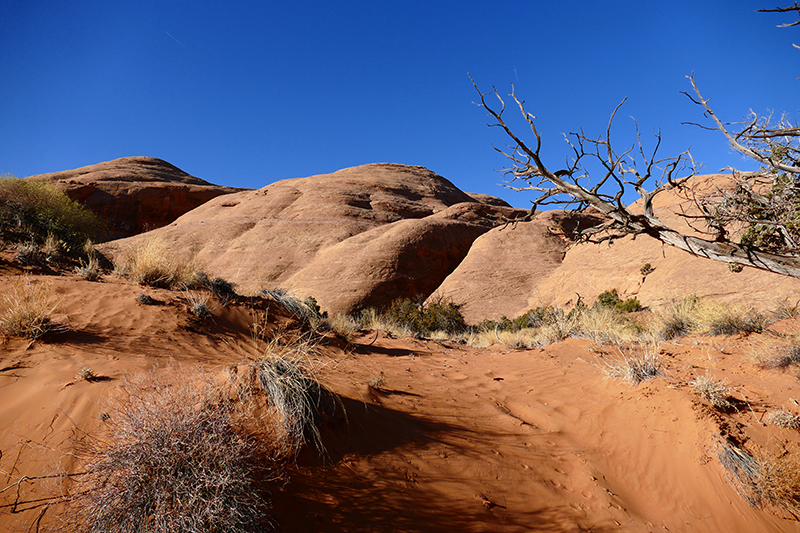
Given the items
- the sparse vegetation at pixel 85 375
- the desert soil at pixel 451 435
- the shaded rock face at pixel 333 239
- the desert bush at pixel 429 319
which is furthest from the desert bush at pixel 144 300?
the shaded rock face at pixel 333 239

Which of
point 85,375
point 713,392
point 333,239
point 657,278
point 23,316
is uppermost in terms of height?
point 333,239

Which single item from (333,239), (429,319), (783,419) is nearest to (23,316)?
(783,419)

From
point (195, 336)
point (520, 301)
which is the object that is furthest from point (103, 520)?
point (520, 301)

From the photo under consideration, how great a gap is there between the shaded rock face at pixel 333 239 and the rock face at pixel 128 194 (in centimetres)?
1003

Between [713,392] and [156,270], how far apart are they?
925cm

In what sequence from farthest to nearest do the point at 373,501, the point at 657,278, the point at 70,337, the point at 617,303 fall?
the point at 657,278 < the point at 617,303 < the point at 70,337 < the point at 373,501

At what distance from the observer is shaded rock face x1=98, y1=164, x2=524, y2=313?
22.9 metres

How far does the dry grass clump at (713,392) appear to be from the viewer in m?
4.46

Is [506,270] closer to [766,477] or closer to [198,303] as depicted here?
[198,303]

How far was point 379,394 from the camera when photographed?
5.04m

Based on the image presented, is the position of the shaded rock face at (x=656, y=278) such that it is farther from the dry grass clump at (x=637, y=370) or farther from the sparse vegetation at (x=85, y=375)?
the sparse vegetation at (x=85, y=375)

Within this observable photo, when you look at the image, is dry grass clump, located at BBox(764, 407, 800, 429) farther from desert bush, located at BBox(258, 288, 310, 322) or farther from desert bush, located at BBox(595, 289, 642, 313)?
desert bush, located at BBox(595, 289, 642, 313)

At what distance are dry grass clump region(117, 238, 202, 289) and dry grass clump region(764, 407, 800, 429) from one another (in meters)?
9.09

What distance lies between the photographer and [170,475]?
2234 mm
